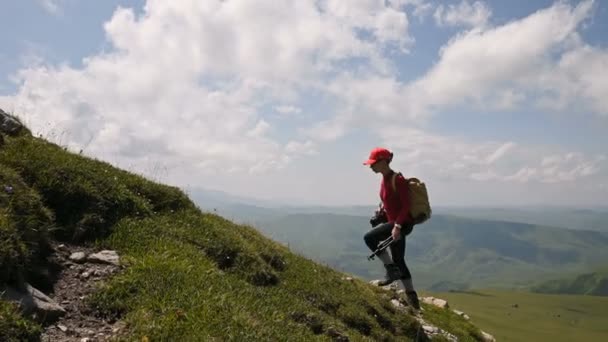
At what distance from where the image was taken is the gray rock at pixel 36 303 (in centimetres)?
621

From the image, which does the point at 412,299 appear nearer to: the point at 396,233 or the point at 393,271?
the point at 393,271

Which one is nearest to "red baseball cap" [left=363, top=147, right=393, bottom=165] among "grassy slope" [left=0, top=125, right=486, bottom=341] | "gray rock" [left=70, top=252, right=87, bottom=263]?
"grassy slope" [left=0, top=125, right=486, bottom=341]

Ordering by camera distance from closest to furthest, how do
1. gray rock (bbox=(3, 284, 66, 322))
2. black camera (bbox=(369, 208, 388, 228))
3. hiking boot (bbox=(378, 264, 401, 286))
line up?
1. gray rock (bbox=(3, 284, 66, 322))
2. hiking boot (bbox=(378, 264, 401, 286))
3. black camera (bbox=(369, 208, 388, 228))

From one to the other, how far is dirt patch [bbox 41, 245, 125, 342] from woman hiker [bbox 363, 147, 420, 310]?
696 cm

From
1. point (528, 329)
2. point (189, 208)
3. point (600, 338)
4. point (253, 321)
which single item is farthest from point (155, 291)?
point (600, 338)

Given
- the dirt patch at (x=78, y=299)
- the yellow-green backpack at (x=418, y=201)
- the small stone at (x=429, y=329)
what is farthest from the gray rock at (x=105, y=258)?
the small stone at (x=429, y=329)

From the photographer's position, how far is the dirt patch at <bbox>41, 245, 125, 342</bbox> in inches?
252

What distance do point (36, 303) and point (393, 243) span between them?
872cm

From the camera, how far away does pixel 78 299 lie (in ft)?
23.7

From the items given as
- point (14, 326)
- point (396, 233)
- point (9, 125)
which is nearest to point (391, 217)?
point (396, 233)

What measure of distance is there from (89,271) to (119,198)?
258 centimetres

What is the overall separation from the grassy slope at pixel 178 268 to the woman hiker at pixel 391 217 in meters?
1.18

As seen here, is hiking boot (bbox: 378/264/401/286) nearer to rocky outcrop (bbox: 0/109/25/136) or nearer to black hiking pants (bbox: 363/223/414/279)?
black hiking pants (bbox: 363/223/414/279)

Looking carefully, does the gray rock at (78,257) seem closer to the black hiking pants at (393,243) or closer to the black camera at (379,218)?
the black hiking pants at (393,243)
